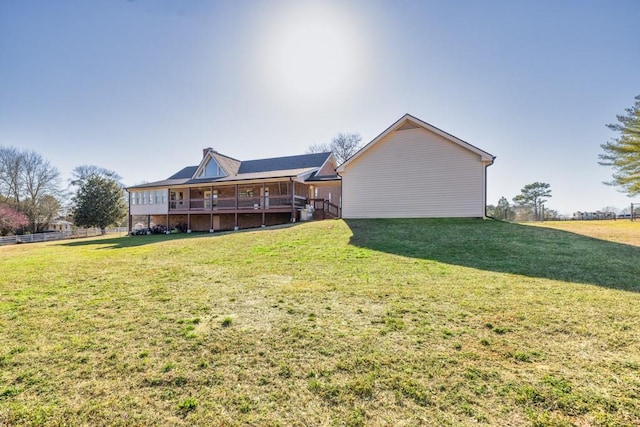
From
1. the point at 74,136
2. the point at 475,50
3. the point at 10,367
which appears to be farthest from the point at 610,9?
the point at 74,136

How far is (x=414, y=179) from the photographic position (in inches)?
634

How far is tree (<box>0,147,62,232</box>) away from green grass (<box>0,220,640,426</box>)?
40.9m

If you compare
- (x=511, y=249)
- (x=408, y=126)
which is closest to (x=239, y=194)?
(x=408, y=126)

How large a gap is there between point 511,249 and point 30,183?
52.6 metres

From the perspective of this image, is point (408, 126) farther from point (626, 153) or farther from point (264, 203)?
point (626, 153)

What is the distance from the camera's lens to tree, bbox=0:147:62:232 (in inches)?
1391

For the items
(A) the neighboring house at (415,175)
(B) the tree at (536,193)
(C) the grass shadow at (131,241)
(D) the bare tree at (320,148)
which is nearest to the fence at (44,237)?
(C) the grass shadow at (131,241)

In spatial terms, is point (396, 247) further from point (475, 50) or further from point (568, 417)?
point (475, 50)

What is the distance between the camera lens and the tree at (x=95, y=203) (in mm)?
31453

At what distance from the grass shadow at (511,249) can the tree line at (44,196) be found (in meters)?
32.2

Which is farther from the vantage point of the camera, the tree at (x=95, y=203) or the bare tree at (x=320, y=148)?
the bare tree at (x=320, y=148)

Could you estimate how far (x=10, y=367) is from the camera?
3262mm

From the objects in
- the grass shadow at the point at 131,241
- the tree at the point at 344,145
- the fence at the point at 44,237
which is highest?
the tree at the point at 344,145

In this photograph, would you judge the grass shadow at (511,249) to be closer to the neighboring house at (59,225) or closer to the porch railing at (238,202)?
the porch railing at (238,202)
